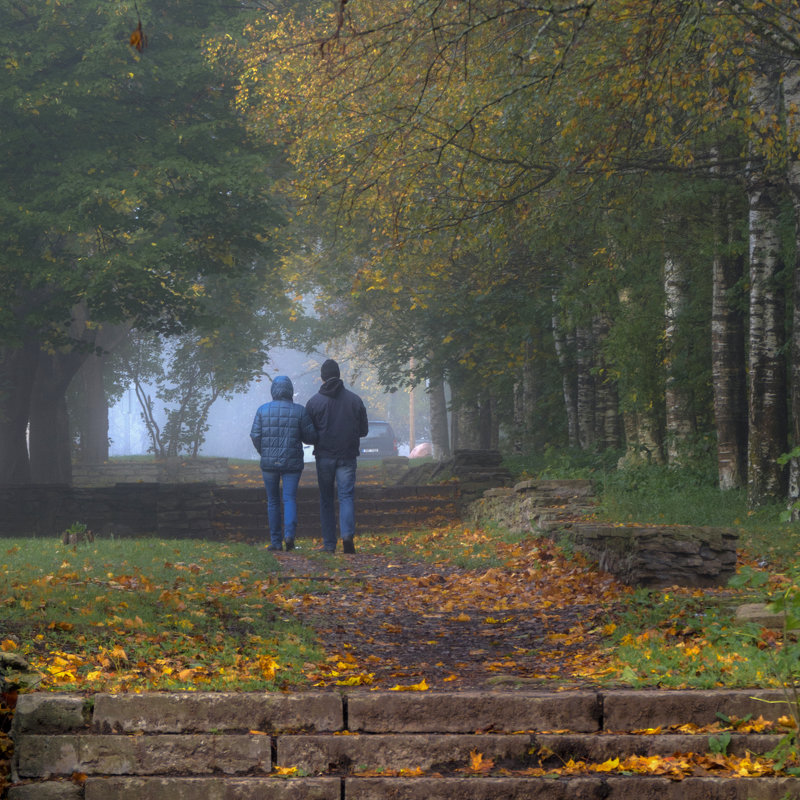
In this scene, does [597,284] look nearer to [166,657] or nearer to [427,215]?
[427,215]

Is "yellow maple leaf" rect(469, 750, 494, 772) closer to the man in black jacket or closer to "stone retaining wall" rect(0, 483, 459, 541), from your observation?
the man in black jacket

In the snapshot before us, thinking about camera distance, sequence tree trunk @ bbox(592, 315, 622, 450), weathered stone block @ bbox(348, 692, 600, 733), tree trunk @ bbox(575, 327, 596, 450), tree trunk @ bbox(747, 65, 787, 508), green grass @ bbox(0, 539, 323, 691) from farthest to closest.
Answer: tree trunk @ bbox(575, 327, 596, 450)
tree trunk @ bbox(592, 315, 622, 450)
tree trunk @ bbox(747, 65, 787, 508)
green grass @ bbox(0, 539, 323, 691)
weathered stone block @ bbox(348, 692, 600, 733)

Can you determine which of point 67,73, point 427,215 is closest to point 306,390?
point 67,73

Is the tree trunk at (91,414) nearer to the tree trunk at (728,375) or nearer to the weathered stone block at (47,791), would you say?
the tree trunk at (728,375)

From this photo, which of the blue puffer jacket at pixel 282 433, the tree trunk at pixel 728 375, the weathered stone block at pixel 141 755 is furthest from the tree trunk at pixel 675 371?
the weathered stone block at pixel 141 755

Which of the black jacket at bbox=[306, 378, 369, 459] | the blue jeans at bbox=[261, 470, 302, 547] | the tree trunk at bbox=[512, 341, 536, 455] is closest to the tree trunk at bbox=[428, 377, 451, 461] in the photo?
the tree trunk at bbox=[512, 341, 536, 455]

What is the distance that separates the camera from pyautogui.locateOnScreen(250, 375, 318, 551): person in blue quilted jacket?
13812 mm

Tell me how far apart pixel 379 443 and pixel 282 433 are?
1420 inches

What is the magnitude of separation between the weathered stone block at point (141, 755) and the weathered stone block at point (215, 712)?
0.59 ft

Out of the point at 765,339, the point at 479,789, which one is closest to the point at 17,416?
the point at 765,339

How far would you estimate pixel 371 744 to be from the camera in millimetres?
4945

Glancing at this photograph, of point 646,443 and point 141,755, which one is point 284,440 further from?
point 141,755

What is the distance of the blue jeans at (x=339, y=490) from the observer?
13742 millimetres

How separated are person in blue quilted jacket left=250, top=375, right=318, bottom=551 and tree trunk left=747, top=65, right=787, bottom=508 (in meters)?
5.53
